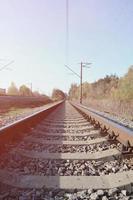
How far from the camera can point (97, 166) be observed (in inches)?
193

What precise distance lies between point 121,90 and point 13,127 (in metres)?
61.4

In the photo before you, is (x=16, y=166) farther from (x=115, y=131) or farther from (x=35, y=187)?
(x=115, y=131)

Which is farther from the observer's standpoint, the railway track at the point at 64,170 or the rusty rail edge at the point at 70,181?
the rusty rail edge at the point at 70,181

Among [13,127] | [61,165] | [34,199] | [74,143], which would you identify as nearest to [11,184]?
[34,199]

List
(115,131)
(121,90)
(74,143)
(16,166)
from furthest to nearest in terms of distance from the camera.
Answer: (121,90) → (74,143) → (115,131) → (16,166)

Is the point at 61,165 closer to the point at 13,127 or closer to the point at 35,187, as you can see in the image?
the point at 35,187

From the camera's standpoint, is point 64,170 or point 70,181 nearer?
point 70,181

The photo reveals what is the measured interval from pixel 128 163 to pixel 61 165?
100 centimetres

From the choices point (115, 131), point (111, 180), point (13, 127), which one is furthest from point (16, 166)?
point (115, 131)

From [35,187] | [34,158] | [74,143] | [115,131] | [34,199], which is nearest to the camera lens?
[34,199]

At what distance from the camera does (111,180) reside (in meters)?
3.96

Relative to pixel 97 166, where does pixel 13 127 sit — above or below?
above

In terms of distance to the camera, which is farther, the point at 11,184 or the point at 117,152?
the point at 117,152

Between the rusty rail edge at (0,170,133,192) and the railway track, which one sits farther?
the rusty rail edge at (0,170,133,192)
